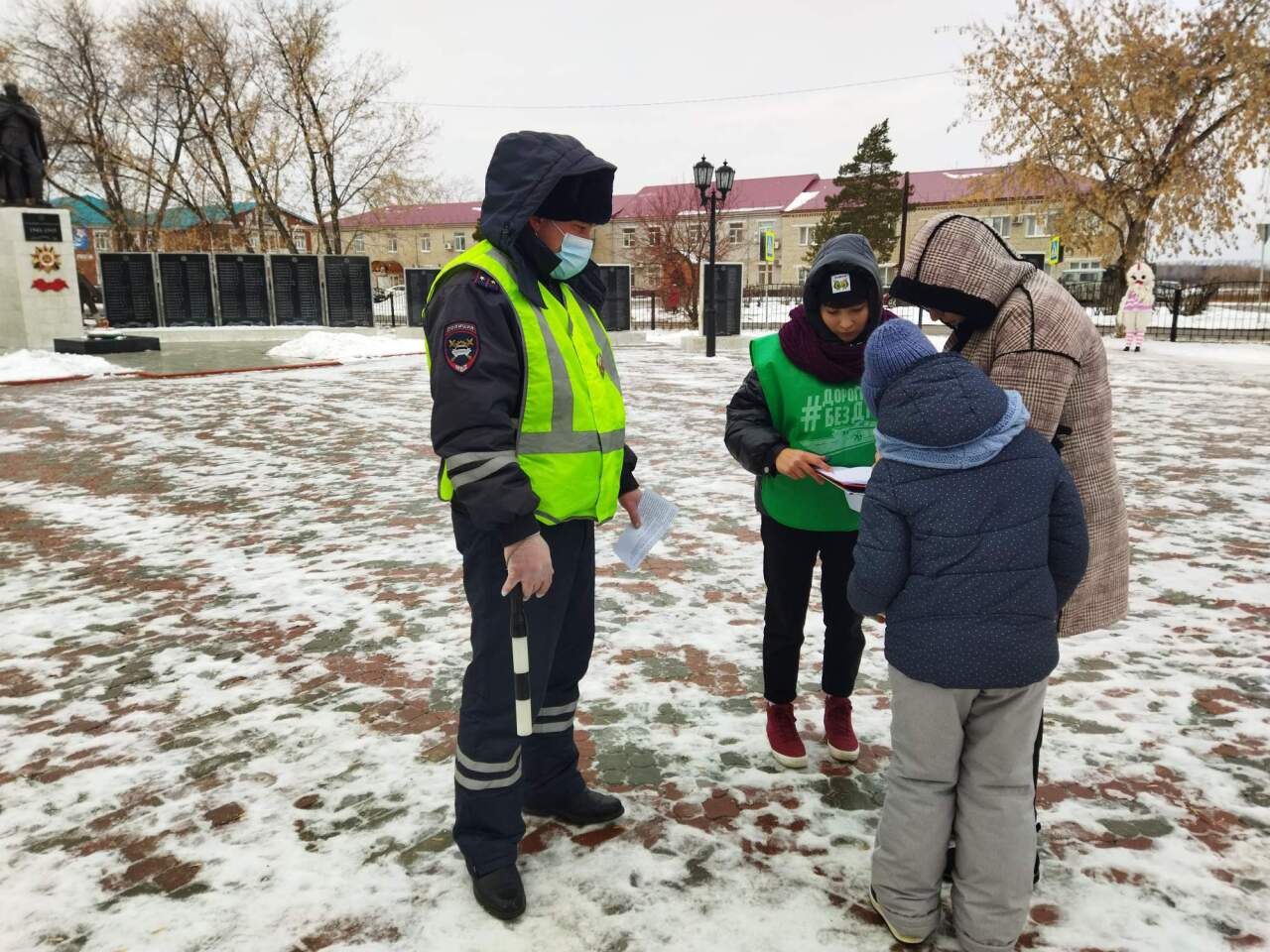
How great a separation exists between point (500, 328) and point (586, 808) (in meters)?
1.48

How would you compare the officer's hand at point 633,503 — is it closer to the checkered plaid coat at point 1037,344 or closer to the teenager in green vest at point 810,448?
the teenager in green vest at point 810,448

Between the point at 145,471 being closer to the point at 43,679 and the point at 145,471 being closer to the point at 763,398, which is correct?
the point at 43,679

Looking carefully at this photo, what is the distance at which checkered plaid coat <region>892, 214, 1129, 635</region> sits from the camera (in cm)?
204

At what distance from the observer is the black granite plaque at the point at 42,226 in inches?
677

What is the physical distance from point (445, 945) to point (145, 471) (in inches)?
262

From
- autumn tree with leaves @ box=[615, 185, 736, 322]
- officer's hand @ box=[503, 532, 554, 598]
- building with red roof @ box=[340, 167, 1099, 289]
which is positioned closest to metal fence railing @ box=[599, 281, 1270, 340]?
autumn tree with leaves @ box=[615, 185, 736, 322]

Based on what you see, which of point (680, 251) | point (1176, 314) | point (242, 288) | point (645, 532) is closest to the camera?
point (645, 532)

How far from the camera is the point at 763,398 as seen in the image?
2.79m

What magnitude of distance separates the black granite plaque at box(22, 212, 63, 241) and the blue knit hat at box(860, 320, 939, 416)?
67.1ft

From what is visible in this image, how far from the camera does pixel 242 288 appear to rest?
24.8 meters

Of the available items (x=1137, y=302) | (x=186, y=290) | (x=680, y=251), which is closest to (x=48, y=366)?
(x=186, y=290)

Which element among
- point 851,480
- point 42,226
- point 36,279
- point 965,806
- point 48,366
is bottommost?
point 965,806

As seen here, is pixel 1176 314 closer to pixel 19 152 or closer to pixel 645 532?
pixel 645 532

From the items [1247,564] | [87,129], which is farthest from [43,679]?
[87,129]
